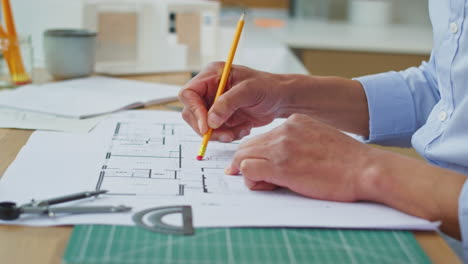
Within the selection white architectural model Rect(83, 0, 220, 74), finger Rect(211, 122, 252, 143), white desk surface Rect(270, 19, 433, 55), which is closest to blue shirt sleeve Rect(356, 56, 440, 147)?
finger Rect(211, 122, 252, 143)

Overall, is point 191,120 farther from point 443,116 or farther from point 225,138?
point 443,116

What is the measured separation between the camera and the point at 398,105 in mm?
1074

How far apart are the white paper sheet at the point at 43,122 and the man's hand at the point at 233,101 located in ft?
0.56

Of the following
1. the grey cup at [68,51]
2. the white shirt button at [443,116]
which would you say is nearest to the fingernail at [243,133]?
the white shirt button at [443,116]

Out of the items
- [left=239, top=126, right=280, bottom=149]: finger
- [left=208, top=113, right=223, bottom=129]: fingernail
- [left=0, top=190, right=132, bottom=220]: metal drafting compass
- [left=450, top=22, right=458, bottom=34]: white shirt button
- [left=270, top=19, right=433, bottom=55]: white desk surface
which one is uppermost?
[left=450, top=22, right=458, bottom=34]: white shirt button

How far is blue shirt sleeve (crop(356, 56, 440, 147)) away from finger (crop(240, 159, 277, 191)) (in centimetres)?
40

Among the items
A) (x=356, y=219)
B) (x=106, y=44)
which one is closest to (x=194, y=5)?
(x=106, y=44)

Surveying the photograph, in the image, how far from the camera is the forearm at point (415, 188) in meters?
0.66

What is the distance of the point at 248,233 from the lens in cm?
60

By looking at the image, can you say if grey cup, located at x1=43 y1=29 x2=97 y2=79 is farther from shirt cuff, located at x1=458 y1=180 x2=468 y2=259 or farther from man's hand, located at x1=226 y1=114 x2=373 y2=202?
shirt cuff, located at x1=458 y1=180 x2=468 y2=259

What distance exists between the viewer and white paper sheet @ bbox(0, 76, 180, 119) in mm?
1084

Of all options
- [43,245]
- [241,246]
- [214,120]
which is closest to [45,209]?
[43,245]

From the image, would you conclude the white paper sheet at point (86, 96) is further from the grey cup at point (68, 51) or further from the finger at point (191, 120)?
the finger at point (191, 120)

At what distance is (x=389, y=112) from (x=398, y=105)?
2 centimetres
